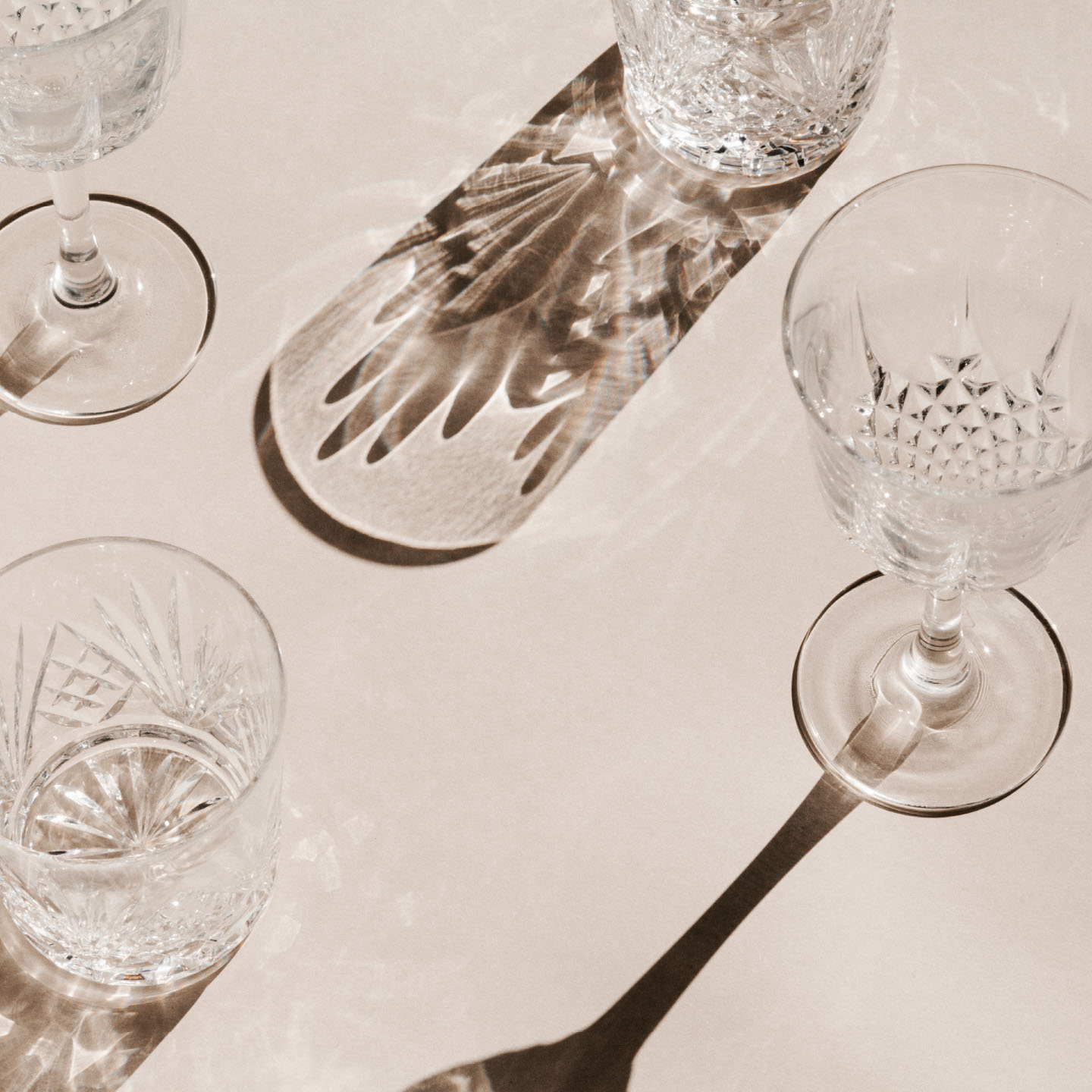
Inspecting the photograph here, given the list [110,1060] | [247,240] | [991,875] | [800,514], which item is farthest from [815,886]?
[247,240]

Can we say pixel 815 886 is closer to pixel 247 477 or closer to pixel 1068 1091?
pixel 1068 1091

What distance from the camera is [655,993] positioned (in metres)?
0.74

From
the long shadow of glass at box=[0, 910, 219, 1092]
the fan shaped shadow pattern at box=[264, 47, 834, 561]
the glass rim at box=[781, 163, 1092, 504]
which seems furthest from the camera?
the fan shaped shadow pattern at box=[264, 47, 834, 561]

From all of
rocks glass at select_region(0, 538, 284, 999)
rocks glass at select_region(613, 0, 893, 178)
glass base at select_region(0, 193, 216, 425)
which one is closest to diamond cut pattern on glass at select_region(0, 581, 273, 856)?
rocks glass at select_region(0, 538, 284, 999)

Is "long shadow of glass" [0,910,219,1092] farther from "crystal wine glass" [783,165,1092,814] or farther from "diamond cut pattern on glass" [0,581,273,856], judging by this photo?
"crystal wine glass" [783,165,1092,814]

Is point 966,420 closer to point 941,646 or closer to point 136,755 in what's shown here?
point 941,646

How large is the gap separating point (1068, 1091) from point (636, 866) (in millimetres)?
196

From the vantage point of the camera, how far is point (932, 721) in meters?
0.82

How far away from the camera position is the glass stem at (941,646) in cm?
78

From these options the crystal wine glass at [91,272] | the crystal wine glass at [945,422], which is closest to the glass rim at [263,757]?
the crystal wine glass at [91,272]

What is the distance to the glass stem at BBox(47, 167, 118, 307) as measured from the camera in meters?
0.85

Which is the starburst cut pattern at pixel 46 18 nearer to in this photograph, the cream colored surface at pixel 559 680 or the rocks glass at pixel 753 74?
the cream colored surface at pixel 559 680

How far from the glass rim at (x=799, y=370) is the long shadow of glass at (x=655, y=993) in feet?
0.51

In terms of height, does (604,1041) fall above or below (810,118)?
below
